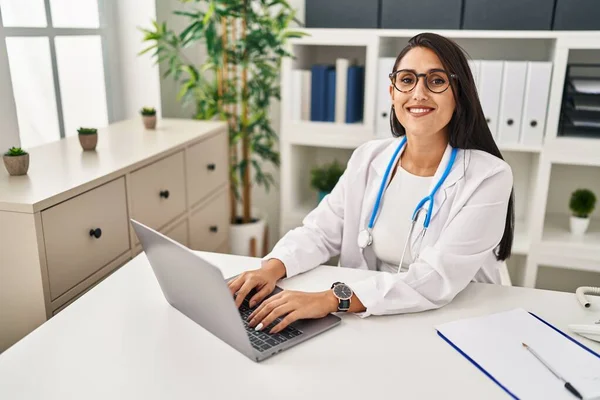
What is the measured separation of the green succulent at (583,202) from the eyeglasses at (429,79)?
1582 millimetres

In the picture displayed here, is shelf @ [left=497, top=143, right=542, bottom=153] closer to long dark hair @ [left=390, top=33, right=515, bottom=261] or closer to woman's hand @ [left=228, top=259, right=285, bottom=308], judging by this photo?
long dark hair @ [left=390, top=33, right=515, bottom=261]

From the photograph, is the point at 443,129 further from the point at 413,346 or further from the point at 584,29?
the point at 584,29

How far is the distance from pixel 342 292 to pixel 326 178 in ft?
5.82

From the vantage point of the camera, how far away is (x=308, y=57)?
3100 mm

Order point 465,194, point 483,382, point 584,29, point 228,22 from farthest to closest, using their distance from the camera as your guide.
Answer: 1. point 228,22
2. point 584,29
3. point 465,194
4. point 483,382

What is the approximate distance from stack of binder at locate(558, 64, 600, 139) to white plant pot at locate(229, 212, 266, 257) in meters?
1.60

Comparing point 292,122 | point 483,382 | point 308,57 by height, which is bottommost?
point 483,382

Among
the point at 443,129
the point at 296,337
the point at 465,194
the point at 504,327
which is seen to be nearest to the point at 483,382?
the point at 504,327

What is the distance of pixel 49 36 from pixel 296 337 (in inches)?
77.6

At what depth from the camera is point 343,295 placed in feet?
4.20

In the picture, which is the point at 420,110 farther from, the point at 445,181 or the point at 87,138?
the point at 87,138

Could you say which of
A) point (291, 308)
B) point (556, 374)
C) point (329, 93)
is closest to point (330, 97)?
point (329, 93)

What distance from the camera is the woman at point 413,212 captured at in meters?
1.30

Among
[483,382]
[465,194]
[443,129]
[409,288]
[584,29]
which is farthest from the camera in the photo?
[584,29]
